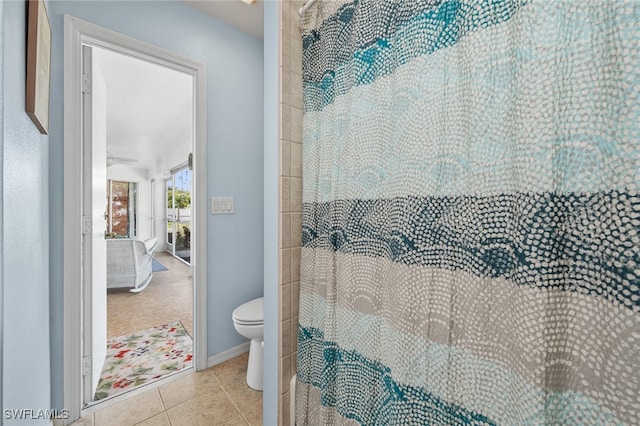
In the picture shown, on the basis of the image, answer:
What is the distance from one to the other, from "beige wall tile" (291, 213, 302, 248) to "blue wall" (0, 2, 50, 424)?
82 centimetres

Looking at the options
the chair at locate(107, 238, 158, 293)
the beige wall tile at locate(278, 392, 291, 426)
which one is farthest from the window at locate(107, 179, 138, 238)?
the beige wall tile at locate(278, 392, 291, 426)

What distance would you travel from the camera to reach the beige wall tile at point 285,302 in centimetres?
110

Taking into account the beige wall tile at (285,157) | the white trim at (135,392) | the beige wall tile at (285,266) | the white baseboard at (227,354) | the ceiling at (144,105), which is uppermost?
the ceiling at (144,105)

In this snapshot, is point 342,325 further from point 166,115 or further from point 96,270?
point 166,115

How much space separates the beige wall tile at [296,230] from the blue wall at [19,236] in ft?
2.69

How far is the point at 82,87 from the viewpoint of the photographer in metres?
1.47

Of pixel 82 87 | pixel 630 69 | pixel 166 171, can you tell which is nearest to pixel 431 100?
pixel 630 69

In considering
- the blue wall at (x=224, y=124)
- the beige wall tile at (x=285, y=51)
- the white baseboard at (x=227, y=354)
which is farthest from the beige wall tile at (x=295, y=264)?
the white baseboard at (x=227, y=354)

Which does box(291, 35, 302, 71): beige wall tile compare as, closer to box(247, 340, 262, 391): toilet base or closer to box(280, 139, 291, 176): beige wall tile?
box(280, 139, 291, 176): beige wall tile

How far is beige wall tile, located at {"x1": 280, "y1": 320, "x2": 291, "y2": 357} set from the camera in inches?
43.7

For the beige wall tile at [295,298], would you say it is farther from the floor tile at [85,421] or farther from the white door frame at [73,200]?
the floor tile at [85,421]

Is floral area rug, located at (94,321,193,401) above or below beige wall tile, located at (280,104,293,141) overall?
below

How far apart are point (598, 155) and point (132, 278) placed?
4.54 metres

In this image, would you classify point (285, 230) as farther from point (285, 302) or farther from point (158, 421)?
point (158, 421)
